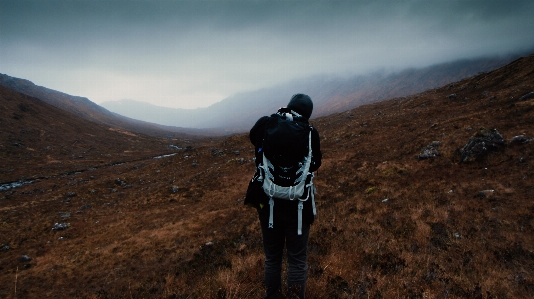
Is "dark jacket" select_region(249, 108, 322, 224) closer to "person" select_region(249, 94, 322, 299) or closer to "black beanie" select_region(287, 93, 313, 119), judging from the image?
"person" select_region(249, 94, 322, 299)

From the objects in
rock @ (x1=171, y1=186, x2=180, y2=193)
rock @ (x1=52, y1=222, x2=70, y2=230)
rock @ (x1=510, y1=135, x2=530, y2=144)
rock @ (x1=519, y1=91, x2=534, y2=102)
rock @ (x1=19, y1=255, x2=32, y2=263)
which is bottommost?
rock @ (x1=19, y1=255, x2=32, y2=263)

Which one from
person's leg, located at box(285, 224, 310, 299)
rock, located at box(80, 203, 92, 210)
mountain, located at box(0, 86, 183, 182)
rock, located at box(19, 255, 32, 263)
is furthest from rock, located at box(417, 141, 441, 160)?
mountain, located at box(0, 86, 183, 182)

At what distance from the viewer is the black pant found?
4.14m

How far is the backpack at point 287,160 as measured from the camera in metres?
3.89

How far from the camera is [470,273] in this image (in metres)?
6.21

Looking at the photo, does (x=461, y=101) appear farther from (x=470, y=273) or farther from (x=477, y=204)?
(x=470, y=273)

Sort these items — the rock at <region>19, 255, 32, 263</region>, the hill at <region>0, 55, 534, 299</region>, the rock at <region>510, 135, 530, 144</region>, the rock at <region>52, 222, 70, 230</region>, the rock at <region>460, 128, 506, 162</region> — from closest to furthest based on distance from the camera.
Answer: the hill at <region>0, 55, 534, 299</region> < the rock at <region>510, 135, 530, 144</region> < the rock at <region>460, 128, 506, 162</region> < the rock at <region>19, 255, 32, 263</region> < the rock at <region>52, 222, 70, 230</region>

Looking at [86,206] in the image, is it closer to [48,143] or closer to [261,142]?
[261,142]

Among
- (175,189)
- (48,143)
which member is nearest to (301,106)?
(175,189)

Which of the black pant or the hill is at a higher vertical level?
the black pant

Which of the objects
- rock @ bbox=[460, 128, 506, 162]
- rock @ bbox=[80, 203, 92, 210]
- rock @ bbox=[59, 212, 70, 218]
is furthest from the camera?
rock @ bbox=[80, 203, 92, 210]

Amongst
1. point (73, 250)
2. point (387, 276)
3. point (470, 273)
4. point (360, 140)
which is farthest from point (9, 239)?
point (360, 140)

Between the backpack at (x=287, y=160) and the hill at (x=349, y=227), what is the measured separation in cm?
297

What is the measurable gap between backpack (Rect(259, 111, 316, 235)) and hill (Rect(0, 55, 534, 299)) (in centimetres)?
297
